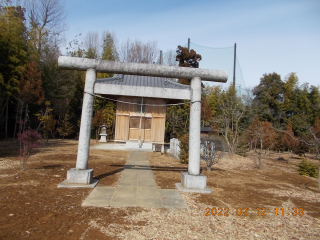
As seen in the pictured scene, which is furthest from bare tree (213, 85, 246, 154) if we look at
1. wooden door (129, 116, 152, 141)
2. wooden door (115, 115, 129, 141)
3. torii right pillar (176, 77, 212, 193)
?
torii right pillar (176, 77, 212, 193)

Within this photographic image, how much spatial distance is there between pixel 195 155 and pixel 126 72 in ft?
9.77

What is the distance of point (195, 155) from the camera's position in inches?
236

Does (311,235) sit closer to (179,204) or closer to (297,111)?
(179,204)

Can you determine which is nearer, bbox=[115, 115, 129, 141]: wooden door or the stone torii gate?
the stone torii gate

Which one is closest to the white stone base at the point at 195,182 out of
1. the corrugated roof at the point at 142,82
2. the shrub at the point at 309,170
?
the shrub at the point at 309,170

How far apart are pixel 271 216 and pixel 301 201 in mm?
1817

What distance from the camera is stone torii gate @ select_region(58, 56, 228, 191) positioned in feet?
19.0

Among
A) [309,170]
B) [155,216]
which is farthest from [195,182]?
[309,170]

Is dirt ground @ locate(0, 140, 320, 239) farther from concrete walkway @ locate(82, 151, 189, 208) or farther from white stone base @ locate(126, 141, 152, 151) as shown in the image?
white stone base @ locate(126, 141, 152, 151)

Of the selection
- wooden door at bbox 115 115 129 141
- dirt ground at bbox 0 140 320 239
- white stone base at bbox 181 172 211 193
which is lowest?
dirt ground at bbox 0 140 320 239

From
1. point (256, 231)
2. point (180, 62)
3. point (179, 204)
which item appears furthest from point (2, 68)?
point (180, 62)
